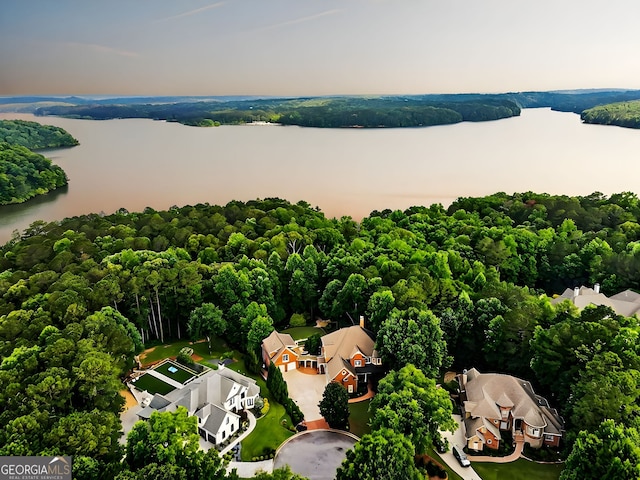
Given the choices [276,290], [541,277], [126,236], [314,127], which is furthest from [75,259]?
[314,127]

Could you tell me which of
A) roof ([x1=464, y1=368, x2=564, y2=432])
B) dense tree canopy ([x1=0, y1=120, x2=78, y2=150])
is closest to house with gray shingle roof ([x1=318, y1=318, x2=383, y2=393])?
roof ([x1=464, y1=368, x2=564, y2=432])

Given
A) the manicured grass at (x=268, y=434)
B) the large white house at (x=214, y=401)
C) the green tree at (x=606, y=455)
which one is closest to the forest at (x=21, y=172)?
the large white house at (x=214, y=401)

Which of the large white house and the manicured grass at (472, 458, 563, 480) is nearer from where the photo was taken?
the manicured grass at (472, 458, 563, 480)

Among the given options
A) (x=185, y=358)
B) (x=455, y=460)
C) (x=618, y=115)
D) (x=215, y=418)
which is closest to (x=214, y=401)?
(x=215, y=418)

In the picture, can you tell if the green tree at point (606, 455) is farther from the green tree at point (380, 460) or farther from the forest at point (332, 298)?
the green tree at point (380, 460)

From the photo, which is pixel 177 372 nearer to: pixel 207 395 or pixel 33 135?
pixel 207 395

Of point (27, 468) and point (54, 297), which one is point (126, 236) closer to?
point (54, 297)

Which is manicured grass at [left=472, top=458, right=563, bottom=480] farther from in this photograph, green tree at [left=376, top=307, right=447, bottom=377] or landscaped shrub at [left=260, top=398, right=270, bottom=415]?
landscaped shrub at [left=260, top=398, right=270, bottom=415]
